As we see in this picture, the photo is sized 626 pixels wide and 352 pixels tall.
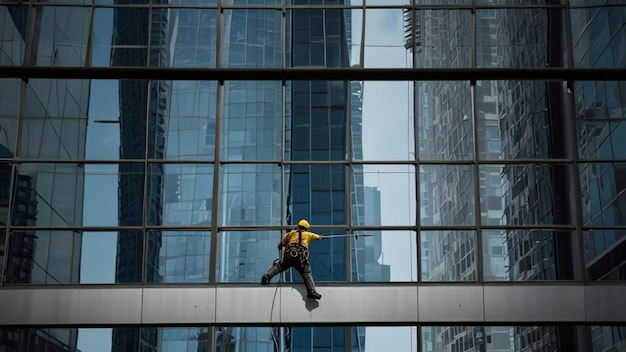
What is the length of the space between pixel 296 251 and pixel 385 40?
582cm

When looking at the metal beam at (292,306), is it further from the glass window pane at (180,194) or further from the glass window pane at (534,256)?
the glass window pane at (180,194)

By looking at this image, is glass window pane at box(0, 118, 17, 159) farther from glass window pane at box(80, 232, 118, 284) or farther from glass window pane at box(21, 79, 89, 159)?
glass window pane at box(80, 232, 118, 284)

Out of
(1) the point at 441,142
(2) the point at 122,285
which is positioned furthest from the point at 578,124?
(2) the point at 122,285

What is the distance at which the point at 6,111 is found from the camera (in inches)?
1039

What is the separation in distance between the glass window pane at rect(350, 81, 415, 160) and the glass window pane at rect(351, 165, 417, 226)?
1.09 feet

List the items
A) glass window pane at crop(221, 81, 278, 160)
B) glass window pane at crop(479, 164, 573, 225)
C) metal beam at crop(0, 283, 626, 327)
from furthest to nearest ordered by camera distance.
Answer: glass window pane at crop(221, 81, 278, 160)
glass window pane at crop(479, 164, 573, 225)
metal beam at crop(0, 283, 626, 327)

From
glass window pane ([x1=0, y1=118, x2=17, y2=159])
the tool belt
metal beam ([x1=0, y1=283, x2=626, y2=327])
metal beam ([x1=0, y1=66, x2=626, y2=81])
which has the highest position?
metal beam ([x1=0, y1=66, x2=626, y2=81])

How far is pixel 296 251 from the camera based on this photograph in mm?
24625

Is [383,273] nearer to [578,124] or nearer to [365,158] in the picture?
[365,158]

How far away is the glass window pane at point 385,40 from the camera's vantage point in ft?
88.4

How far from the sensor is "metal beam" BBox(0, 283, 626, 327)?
24797 millimetres

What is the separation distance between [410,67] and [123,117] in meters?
6.90

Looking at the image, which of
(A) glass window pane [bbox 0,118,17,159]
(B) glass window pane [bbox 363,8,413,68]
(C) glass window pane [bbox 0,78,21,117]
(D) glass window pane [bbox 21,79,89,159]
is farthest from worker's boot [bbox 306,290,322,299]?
(C) glass window pane [bbox 0,78,21,117]

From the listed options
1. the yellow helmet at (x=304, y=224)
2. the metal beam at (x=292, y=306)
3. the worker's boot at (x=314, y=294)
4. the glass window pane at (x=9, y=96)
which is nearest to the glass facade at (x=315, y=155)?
the glass window pane at (x=9, y=96)
